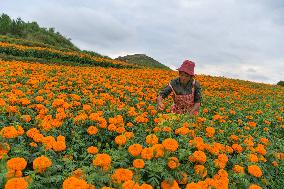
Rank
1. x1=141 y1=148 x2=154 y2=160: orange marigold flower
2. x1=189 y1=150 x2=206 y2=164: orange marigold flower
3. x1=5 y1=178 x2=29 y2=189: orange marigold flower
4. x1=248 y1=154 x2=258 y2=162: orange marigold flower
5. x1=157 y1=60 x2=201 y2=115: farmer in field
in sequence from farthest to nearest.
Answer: x1=157 y1=60 x2=201 y2=115: farmer in field < x1=248 y1=154 x2=258 y2=162: orange marigold flower < x1=189 y1=150 x2=206 y2=164: orange marigold flower < x1=141 y1=148 x2=154 y2=160: orange marigold flower < x1=5 y1=178 x2=29 y2=189: orange marigold flower

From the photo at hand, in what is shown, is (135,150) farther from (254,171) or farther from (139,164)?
(254,171)

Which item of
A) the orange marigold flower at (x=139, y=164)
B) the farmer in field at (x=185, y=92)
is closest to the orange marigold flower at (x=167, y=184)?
the orange marigold flower at (x=139, y=164)

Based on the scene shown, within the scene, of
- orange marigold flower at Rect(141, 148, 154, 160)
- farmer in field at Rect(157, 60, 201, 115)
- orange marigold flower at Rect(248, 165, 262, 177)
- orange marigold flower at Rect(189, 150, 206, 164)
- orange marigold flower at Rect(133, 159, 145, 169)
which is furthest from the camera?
farmer in field at Rect(157, 60, 201, 115)

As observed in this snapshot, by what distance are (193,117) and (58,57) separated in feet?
59.0

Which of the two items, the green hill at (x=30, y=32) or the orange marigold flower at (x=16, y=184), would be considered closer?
the orange marigold flower at (x=16, y=184)

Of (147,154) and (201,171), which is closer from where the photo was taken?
(147,154)

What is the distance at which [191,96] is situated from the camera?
7.28 metres

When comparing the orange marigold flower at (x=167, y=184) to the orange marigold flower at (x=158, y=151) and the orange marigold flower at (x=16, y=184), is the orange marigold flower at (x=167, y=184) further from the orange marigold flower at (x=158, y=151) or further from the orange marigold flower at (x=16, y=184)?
the orange marigold flower at (x=16, y=184)

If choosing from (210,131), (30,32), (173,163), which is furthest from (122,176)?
(30,32)

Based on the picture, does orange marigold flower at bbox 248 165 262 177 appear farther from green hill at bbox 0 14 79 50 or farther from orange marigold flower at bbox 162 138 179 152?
green hill at bbox 0 14 79 50

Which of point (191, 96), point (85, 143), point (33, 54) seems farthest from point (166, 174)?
point (33, 54)

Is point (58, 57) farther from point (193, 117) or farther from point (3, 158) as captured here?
point (3, 158)

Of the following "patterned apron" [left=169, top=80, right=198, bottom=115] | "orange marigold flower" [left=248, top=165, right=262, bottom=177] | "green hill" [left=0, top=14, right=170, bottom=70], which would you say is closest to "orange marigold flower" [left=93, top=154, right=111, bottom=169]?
"orange marigold flower" [left=248, top=165, right=262, bottom=177]

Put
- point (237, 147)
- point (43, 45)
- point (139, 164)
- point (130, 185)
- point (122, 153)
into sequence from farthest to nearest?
point (43, 45)
point (237, 147)
point (122, 153)
point (139, 164)
point (130, 185)
